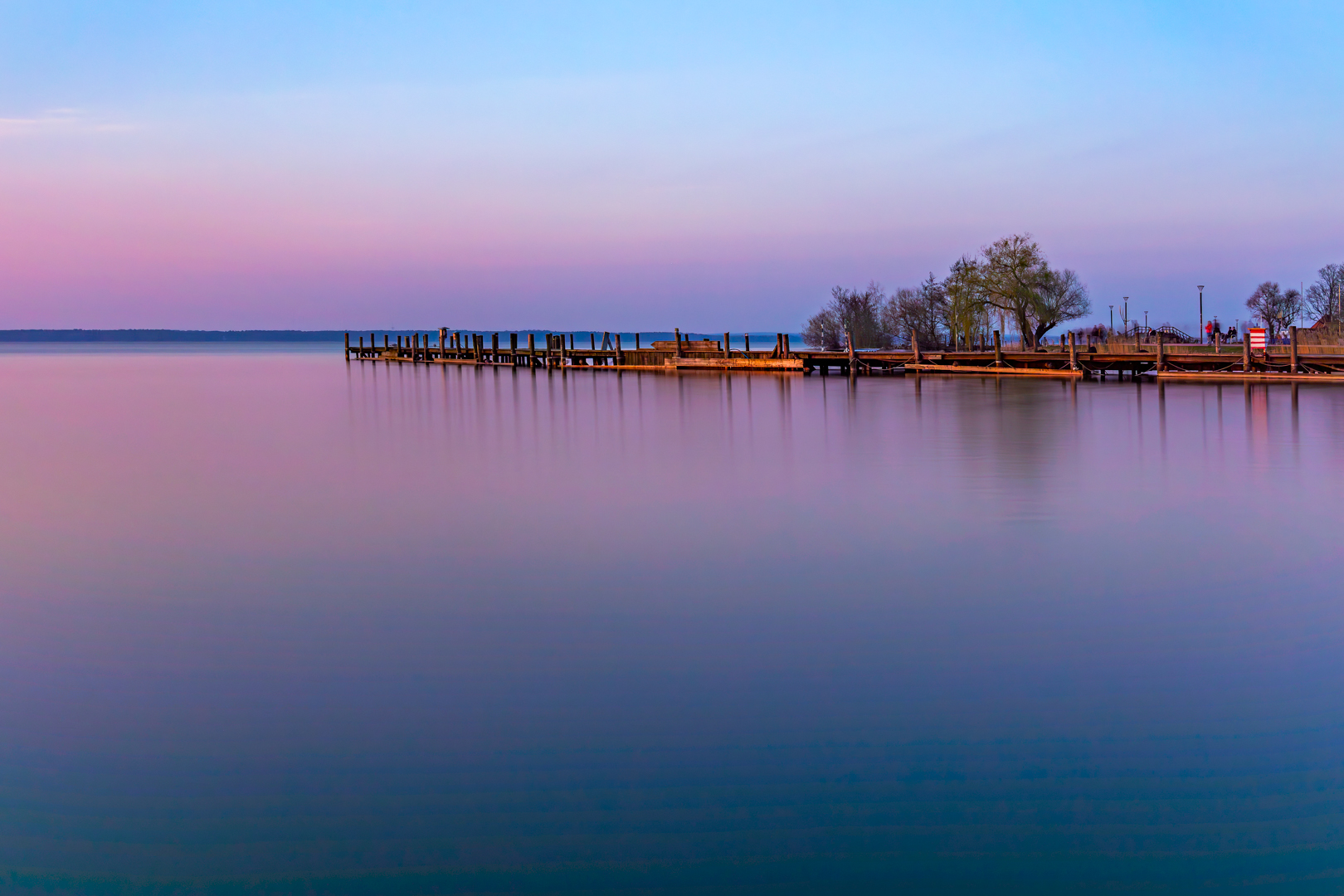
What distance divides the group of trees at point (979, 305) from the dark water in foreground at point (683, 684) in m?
48.6

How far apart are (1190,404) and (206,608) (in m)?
30.2

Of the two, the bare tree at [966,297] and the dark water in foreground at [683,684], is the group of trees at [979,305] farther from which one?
the dark water in foreground at [683,684]

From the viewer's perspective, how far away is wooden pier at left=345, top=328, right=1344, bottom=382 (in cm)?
4166

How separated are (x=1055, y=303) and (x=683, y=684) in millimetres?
66766

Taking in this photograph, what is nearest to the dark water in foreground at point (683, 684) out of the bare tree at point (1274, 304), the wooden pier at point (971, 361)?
the wooden pier at point (971, 361)

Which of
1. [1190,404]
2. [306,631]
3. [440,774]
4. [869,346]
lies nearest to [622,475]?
[306,631]

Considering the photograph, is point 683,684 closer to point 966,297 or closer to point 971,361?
point 971,361

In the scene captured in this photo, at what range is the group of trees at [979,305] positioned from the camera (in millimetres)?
67500

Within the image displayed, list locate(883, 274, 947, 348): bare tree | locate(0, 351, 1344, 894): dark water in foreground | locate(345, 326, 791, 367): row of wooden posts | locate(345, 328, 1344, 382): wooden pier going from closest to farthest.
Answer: locate(0, 351, 1344, 894): dark water in foreground, locate(345, 328, 1344, 382): wooden pier, locate(345, 326, 791, 367): row of wooden posts, locate(883, 274, 947, 348): bare tree

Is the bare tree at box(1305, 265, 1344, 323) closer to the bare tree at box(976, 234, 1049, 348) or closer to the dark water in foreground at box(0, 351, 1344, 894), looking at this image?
the bare tree at box(976, 234, 1049, 348)

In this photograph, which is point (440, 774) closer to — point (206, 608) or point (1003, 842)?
point (1003, 842)

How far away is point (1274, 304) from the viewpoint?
87750 mm

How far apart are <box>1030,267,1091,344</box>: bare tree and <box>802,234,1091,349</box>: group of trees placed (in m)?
0.05

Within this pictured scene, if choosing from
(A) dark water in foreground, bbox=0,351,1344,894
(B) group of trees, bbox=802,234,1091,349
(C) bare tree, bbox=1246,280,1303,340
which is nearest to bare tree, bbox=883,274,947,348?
(B) group of trees, bbox=802,234,1091,349
